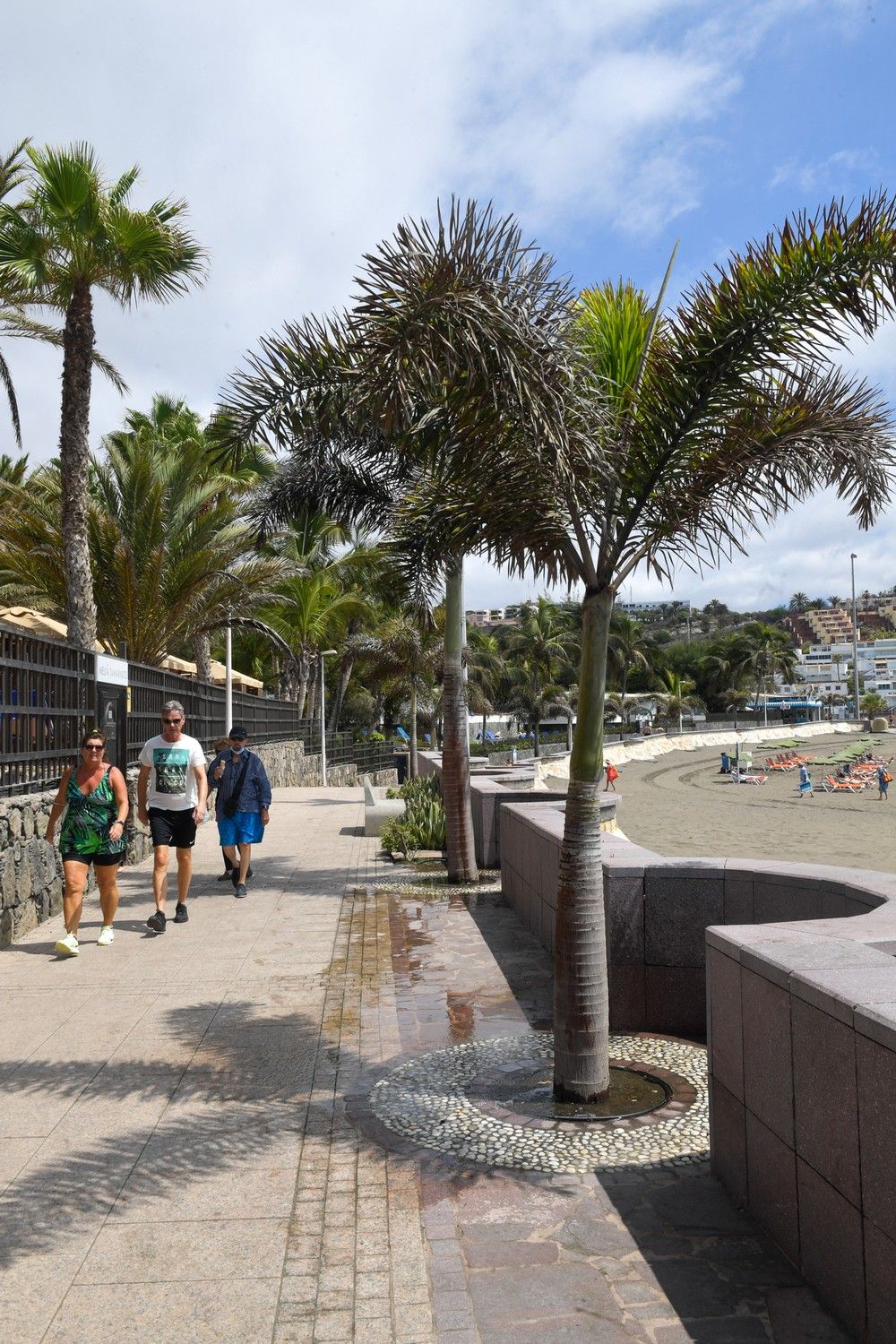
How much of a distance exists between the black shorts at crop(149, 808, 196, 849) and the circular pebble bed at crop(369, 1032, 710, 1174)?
12.4 feet

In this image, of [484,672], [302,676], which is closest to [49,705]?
[302,676]

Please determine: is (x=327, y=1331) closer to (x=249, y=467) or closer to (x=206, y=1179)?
(x=206, y=1179)

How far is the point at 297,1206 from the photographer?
3793mm

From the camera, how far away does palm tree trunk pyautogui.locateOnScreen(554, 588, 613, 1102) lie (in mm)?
4754

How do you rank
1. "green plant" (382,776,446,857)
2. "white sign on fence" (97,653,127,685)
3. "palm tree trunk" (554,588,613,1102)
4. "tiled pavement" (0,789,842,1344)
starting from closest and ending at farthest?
"tiled pavement" (0,789,842,1344) → "palm tree trunk" (554,588,613,1102) → "white sign on fence" (97,653,127,685) → "green plant" (382,776,446,857)

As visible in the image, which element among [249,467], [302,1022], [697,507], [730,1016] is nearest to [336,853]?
[302,1022]

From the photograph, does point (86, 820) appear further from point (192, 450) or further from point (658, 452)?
point (192, 450)

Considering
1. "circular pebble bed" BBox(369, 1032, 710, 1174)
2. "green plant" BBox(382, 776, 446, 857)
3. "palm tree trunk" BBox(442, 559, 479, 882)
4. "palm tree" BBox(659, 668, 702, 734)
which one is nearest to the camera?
"circular pebble bed" BBox(369, 1032, 710, 1174)

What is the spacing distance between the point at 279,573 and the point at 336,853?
11379mm

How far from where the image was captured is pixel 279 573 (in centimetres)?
2397

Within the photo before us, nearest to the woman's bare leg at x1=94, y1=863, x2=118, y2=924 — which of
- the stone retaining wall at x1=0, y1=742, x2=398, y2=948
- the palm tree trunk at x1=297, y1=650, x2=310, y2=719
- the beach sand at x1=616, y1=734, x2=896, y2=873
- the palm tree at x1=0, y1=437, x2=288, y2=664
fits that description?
the stone retaining wall at x1=0, y1=742, x2=398, y2=948

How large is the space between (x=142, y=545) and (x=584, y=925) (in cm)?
1522

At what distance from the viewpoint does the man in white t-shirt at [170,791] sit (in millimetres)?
8570

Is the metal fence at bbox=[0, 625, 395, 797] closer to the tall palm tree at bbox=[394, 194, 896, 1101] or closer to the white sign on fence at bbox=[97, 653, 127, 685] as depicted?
the white sign on fence at bbox=[97, 653, 127, 685]
